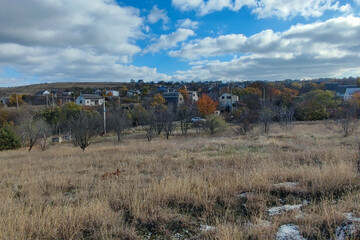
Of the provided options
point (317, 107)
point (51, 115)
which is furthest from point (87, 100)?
point (317, 107)

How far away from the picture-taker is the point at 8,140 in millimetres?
21984

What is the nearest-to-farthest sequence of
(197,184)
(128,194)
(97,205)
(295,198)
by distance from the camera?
(97,205)
(295,198)
(128,194)
(197,184)

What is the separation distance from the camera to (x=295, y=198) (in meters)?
3.66

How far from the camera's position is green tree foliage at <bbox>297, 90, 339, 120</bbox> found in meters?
37.1

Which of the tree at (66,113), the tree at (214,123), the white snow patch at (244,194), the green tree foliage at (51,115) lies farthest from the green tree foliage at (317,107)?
the green tree foliage at (51,115)

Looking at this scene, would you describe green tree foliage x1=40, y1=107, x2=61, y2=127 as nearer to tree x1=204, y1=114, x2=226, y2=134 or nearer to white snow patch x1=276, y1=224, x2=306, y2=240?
tree x1=204, y1=114, x2=226, y2=134

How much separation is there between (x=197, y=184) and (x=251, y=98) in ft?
161

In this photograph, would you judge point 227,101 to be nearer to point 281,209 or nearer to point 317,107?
point 317,107

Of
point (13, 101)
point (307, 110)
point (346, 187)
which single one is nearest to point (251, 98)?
point (307, 110)

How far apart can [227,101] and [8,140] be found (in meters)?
45.9

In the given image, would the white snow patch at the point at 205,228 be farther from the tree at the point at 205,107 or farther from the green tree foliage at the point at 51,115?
the tree at the point at 205,107

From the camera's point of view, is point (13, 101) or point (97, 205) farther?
point (13, 101)

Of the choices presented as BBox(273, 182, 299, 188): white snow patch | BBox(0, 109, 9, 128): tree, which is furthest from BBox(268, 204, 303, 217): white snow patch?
BBox(0, 109, 9, 128): tree

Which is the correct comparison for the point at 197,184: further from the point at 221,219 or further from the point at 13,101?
the point at 13,101
